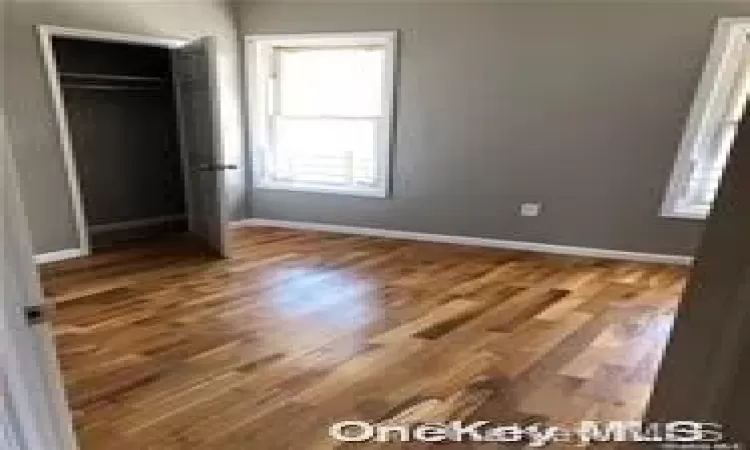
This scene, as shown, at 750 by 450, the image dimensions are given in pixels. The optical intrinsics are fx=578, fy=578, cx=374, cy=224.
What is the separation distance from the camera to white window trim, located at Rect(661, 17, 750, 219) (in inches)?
161

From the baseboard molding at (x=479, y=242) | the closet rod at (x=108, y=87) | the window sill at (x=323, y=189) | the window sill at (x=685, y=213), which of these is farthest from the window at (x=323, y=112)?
the window sill at (x=685, y=213)

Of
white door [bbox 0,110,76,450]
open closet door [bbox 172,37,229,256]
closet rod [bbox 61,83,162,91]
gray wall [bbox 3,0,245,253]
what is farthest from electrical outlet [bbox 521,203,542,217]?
Result: white door [bbox 0,110,76,450]

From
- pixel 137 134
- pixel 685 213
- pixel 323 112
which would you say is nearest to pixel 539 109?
pixel 685 213

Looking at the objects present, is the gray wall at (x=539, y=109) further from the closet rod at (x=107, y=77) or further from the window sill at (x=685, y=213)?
the closet rod at (x=107, y=77)

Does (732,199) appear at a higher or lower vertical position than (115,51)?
lower

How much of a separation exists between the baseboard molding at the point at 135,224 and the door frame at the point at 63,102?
0.31 meters

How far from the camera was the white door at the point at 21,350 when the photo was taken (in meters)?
1.07

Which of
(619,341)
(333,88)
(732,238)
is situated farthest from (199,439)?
(333,88)

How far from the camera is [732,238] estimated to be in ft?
4.52

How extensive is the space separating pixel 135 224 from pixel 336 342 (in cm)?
318

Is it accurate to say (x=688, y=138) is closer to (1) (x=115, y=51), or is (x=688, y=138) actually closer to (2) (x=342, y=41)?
(2) (x=342, y=41)

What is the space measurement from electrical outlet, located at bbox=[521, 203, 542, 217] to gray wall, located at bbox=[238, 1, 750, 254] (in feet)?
0.16

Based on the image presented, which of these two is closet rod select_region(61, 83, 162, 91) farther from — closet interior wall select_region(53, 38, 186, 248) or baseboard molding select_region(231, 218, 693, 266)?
baseboard molding select_region(231, 218, 693, 266)

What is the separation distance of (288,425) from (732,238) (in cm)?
159
